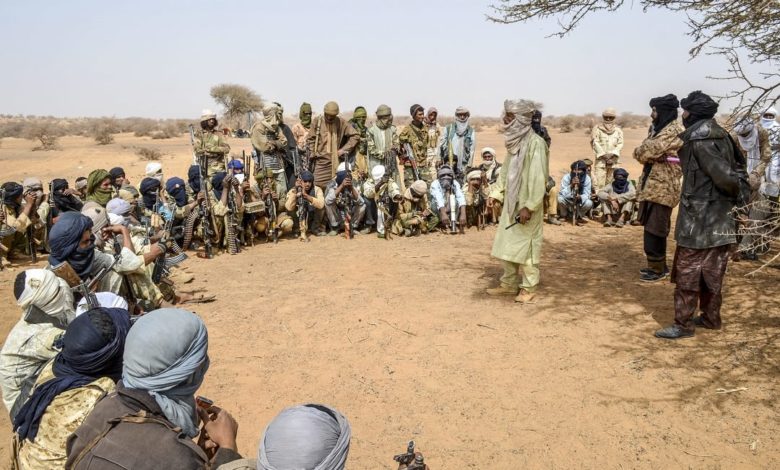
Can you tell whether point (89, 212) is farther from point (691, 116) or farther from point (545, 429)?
point (691, 116)

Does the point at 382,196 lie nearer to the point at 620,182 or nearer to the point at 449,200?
the point at 449,200

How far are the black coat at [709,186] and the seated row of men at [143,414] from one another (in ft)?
12.7

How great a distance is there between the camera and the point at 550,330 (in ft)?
16.8

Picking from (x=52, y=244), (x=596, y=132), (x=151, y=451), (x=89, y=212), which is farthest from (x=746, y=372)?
(x=596, y=132)

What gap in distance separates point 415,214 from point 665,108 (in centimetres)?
436

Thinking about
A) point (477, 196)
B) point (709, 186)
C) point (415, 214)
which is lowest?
point (415, 214)

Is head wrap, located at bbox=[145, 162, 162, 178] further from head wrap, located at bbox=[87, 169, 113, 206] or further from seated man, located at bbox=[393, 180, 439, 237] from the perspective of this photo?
seated man, located at bbox=[393, 180, 439, 237]

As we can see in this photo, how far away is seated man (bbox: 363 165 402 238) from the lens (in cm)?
916

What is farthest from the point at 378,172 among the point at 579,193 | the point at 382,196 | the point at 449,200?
the point at 579,193

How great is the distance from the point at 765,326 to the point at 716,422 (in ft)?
5.85

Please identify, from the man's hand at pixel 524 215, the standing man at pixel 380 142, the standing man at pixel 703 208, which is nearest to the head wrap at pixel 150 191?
the standing man at pixel 380 142

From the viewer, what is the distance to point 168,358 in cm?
213

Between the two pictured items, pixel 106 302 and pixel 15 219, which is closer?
pixel 106 302

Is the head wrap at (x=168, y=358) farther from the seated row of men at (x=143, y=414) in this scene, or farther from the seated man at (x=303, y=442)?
the seated man at (x=303, y=442)
